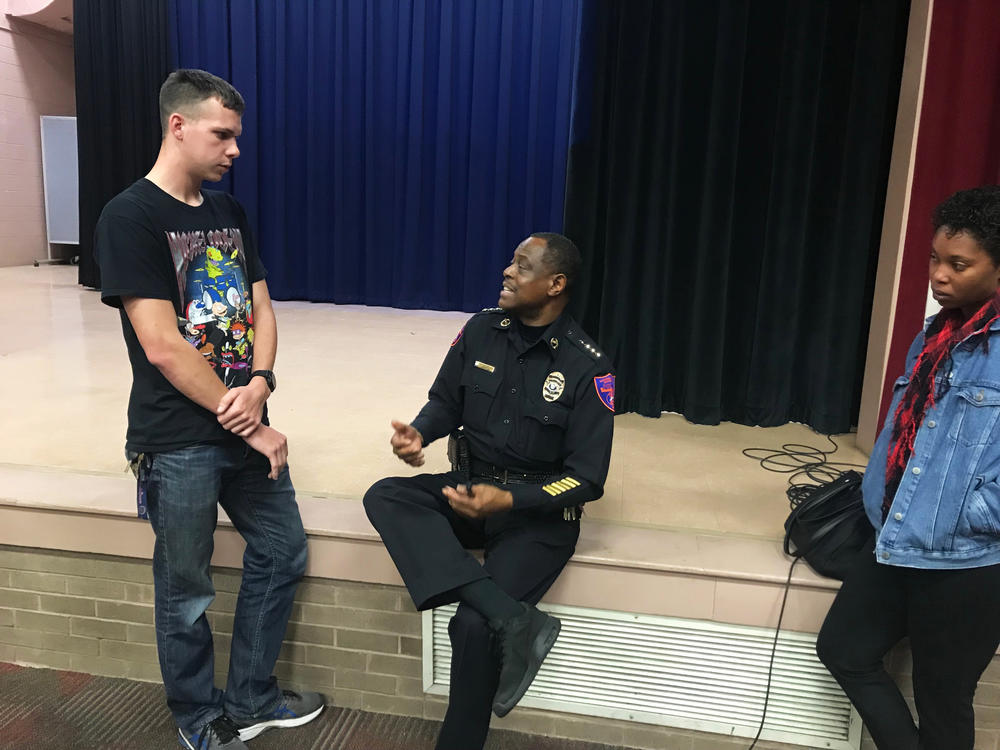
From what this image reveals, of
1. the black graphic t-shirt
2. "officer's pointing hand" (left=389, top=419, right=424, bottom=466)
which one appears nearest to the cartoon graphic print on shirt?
the black graphic t-shirt

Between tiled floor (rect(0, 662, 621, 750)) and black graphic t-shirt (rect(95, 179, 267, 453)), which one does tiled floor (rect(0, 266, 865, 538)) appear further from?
black graphic t-shirt (rect(95, 179, 267, 453))

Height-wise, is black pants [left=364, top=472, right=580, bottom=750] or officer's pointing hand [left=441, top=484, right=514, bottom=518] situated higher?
officer's pointing hand [left=441, top=484, right=514, bottom=518]

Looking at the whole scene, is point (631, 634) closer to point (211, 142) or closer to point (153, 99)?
point (211, 142)

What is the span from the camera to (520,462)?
1859 millimetres

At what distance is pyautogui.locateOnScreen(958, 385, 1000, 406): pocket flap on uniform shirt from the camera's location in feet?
4.64

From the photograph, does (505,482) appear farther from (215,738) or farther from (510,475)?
(215,738)

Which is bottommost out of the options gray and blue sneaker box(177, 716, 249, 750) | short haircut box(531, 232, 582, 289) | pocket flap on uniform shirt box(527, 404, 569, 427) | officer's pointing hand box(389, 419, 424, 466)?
gray and blue sneaker box(177, 716, 249, 750)

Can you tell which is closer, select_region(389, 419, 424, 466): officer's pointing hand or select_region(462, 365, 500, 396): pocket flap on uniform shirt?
select_region(389, 419, 424, 466): officer's pointing hand

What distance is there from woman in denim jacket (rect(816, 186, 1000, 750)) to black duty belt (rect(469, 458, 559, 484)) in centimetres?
70

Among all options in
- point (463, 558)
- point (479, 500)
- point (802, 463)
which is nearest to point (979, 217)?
Result: point (479, 500)

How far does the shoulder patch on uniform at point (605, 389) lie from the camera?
180 cm

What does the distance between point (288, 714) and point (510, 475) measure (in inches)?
32.1

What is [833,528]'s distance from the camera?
1818mm

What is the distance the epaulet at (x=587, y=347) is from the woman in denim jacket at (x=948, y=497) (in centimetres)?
61
